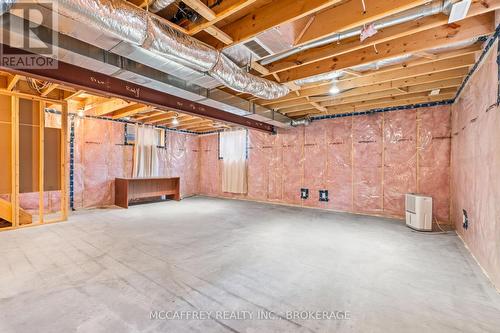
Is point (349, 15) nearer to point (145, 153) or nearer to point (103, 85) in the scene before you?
point (103, 85)

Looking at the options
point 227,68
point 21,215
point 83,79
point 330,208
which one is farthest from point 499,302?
point 21,215

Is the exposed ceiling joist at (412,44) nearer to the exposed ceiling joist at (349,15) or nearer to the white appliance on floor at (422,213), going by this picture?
the exposed ceiling joist at (349,15)

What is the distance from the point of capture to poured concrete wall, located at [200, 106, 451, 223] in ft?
15.6

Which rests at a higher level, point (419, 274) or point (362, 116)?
point (362, 116)

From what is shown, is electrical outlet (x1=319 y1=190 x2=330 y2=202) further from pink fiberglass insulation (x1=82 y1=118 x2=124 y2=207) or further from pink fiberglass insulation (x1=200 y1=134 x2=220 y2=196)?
pink fiberglass insulation (x1=82 y1=118 x2=124 y2=207)

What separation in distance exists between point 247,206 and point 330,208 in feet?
7.20

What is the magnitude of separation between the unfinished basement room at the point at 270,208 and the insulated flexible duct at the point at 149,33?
0.01 m

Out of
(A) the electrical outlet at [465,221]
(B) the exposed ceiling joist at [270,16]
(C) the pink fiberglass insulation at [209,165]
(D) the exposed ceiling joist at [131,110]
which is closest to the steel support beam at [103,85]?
(D) the exposed ceiling joist at [131,110]

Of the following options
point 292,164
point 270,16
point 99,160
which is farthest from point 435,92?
point 99,160

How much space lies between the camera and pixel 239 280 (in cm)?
225

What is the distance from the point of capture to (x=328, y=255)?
2.91 metres

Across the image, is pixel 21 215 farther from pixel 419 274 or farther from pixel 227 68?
pixel 419 274

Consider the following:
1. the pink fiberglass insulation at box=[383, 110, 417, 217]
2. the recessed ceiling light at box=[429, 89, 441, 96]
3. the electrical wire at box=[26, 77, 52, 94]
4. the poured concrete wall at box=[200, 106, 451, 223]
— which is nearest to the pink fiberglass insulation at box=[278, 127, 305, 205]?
the poured concrete wall at box=[200, 106, 451, 223]

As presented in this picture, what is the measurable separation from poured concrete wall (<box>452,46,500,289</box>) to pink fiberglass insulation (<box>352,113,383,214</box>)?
1.55 metres
